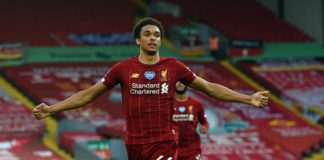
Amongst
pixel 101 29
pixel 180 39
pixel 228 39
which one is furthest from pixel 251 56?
pixel 101 29

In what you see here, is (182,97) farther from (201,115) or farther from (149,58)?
(149,58)

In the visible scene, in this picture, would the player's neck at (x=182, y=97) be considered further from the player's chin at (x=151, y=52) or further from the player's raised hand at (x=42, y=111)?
the player's chin at (x=151, y=52)

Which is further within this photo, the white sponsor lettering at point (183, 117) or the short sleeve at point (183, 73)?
the white sponsor lettering at point (183, 117)

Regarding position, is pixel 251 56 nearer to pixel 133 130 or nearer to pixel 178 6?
pixel 178 6

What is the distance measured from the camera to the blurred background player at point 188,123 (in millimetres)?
13055

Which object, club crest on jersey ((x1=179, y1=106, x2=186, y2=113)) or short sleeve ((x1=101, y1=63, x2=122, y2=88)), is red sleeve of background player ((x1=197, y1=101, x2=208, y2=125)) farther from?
short sleeve ((x1=101, y1=63, x2=122, y2=88))

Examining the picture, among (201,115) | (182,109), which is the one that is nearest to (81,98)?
(182,109)

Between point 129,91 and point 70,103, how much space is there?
61 cm

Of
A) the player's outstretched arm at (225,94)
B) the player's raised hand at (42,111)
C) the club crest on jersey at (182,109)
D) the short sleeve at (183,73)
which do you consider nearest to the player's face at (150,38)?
the short sleeve at (183,73)

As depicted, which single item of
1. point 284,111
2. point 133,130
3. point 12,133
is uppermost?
point 133,130

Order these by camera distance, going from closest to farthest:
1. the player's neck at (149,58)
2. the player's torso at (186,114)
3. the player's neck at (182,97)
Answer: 1. the player's neck at (149,58)
2. the player's torso at (186,114)
3. the player's neck at (182,97)

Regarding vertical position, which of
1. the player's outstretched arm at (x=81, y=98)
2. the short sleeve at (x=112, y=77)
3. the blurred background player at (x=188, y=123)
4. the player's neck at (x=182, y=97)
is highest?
the short sleeve at (x=112, y=77)

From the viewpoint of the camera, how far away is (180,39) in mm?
29875

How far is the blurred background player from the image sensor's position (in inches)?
514
